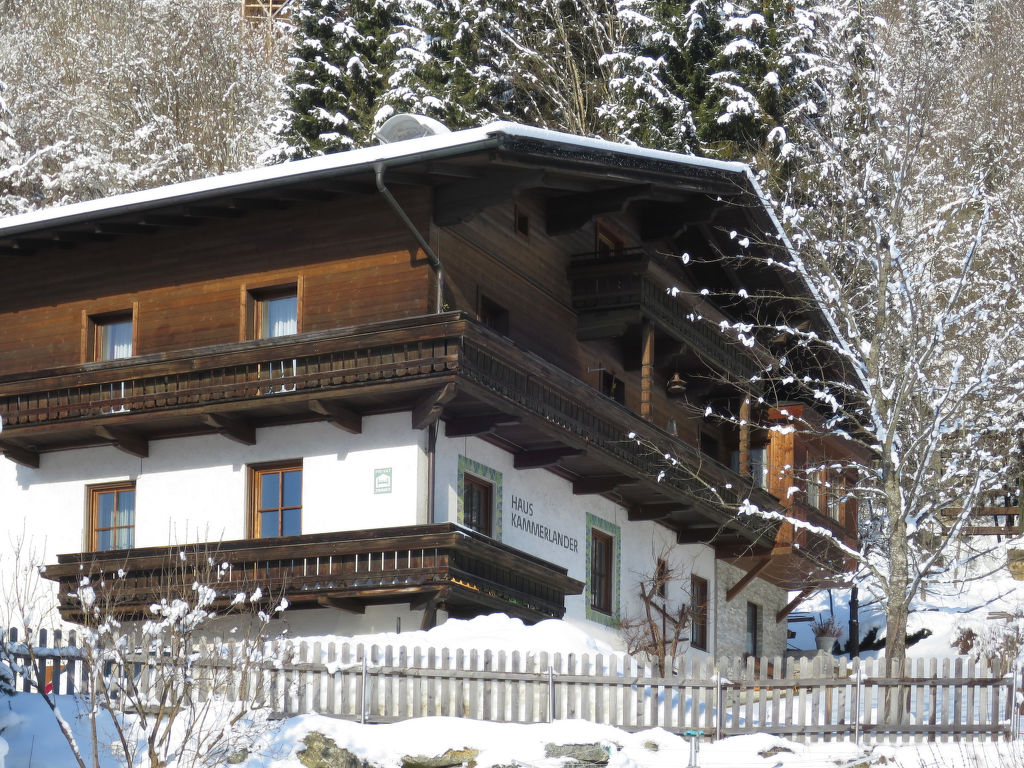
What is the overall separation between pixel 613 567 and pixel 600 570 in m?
0.34

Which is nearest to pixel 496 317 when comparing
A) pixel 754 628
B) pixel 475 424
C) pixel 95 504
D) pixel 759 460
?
pixel 475 424

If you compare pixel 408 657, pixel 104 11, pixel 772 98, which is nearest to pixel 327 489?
pixel 408 657

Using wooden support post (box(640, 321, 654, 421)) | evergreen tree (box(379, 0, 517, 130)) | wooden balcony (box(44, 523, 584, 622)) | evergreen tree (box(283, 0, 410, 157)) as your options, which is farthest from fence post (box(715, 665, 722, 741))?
evergreen tree (box(283, 0, 410, 157))

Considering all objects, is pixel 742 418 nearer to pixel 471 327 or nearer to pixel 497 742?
pixel 471 327

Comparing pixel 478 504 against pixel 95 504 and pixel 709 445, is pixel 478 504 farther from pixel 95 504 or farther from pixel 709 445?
pixel 709 445

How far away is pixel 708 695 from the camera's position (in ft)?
61.5

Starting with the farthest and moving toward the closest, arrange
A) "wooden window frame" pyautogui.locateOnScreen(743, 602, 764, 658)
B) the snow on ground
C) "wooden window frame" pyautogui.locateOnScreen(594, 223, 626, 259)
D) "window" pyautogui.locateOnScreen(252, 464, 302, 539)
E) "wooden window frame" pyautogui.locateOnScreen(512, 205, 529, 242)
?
"wooden window frame" pyautogui.locateOnScreen(743, 602, 764, 658) → "wooden window frame" pyautogui.locateOnScreen(594, 223, 626, 259) → "wooden window frame" pyautogui.locateOnScreen(512, 205, 529, 242) → "window" pyautogui.locateOnScreen(252, 464, 302, 539) → the snow on ground

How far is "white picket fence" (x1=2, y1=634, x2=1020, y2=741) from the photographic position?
725 inches

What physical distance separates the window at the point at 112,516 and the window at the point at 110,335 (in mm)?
2170

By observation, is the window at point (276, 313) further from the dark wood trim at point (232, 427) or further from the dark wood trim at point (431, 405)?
the dark wood trim at point (431, 405)

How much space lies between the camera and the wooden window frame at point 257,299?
977 inches

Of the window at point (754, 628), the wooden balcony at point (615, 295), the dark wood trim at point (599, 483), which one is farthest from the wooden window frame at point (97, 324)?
the window at point (754, 628)

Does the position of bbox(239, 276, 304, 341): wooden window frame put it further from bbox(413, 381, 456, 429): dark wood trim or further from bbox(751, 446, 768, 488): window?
bbox(751, 446, 768, 488): window

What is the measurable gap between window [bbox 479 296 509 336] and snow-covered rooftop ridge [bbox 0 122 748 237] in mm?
2982
